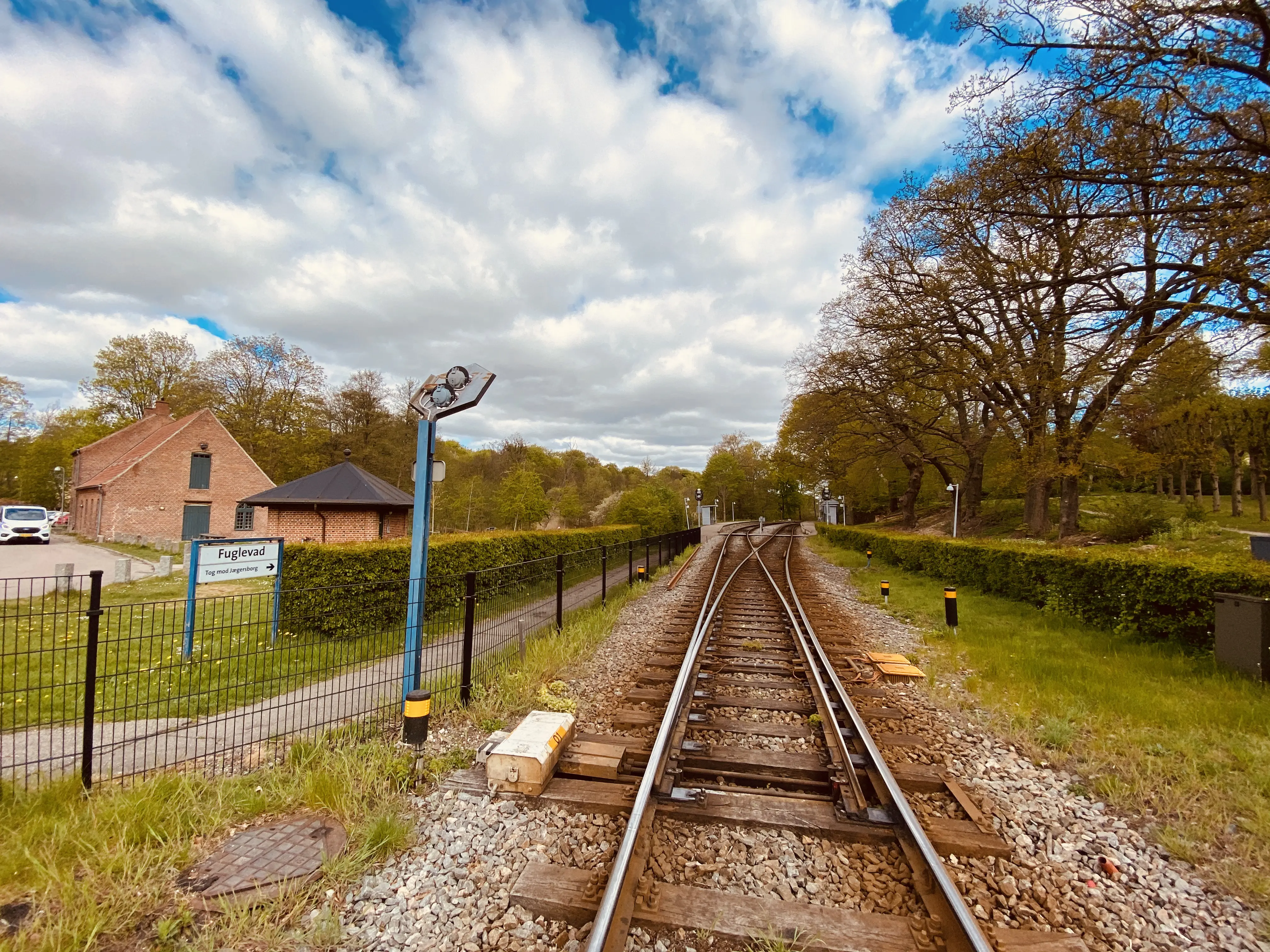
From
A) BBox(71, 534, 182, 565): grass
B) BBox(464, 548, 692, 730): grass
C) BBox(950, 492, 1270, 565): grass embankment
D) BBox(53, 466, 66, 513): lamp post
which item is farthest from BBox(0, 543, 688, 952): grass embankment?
BBox(53, 466, 66, 513): lamp post

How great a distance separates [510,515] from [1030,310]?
3154 centimetres

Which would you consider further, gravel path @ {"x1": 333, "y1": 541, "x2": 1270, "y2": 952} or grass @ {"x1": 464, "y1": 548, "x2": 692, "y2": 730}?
grass @ {"x1": 464, "y1": 548, "x2": 692, "y2": 730}

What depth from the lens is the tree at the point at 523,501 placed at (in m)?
37.2

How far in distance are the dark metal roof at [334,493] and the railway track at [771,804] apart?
43.0 ft

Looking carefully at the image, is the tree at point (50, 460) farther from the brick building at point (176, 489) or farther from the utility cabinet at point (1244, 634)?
the utility cabinet at point (1244, 634)

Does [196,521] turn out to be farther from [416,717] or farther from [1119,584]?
[1119,584]

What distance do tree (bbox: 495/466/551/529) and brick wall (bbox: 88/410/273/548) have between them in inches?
553

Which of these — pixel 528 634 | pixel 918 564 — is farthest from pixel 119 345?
pixel 918 564

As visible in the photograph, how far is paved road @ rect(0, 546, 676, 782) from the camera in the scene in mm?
4102

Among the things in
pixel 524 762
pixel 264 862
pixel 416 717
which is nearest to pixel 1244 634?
pixel 524 762

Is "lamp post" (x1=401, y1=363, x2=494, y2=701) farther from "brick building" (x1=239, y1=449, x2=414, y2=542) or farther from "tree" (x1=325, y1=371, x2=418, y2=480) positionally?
"tree" (x1=325, y1=371, x2=418, y2=480)

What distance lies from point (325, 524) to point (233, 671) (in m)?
10.6

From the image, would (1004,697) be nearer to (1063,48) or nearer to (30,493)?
(1063,48)

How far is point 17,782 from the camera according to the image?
12.0ft
